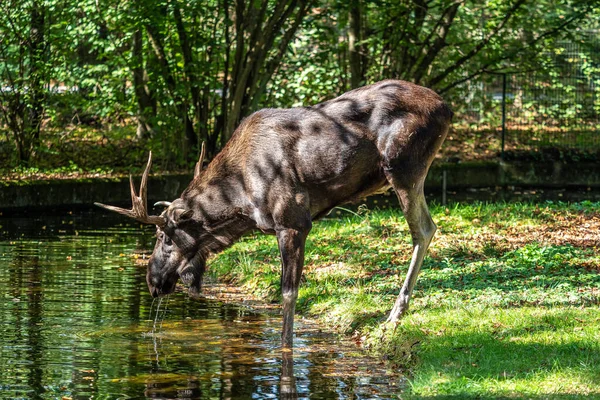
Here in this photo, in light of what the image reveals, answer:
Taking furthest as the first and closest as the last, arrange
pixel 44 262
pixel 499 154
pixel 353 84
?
1. pixel 499 154
2. pixel 353 84
3. pixel 44 262

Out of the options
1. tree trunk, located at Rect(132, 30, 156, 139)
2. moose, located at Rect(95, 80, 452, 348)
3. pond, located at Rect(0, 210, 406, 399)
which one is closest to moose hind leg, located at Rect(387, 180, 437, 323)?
moose, located at Rect(95, 80, 452, 348)

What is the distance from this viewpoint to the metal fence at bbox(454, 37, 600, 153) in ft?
77.4

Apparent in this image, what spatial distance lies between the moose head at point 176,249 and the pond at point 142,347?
0.36 meters

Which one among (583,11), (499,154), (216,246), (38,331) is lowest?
(499,154)

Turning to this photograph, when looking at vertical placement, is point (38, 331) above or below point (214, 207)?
below

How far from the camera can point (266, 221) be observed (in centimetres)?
863

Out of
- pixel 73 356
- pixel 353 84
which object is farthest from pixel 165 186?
pixel 73 356

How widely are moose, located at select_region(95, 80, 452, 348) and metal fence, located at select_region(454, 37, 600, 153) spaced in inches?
595

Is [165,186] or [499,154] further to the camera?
[499,154]

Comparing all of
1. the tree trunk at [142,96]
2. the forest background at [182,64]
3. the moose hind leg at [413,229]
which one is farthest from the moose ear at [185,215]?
the tree trunk at [142,96]

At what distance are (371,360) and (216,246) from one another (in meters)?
2.03

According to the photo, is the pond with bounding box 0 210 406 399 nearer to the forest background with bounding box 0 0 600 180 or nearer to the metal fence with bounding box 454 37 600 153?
the forest background with bounding box 0 0 600 180

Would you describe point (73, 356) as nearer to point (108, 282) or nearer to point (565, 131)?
point (108, 282)

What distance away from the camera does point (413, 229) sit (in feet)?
29.3
